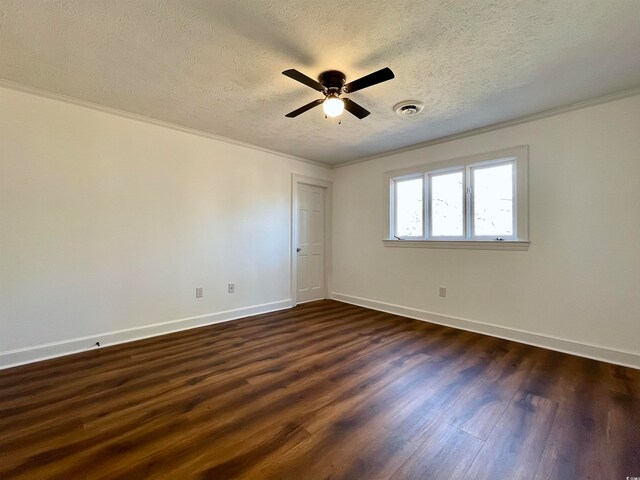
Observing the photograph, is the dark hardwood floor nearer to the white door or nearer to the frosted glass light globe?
the white door

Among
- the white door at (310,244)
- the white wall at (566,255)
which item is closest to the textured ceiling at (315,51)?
the white wall at (566,255)

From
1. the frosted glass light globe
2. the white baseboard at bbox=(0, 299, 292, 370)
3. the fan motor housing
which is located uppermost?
the fan motor housing

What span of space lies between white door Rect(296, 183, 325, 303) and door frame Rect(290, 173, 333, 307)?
7 cm

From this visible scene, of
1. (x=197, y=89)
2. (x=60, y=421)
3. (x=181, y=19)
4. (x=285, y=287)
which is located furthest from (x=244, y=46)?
(x=285, y=287)

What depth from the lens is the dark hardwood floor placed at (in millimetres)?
1413

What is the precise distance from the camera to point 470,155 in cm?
355

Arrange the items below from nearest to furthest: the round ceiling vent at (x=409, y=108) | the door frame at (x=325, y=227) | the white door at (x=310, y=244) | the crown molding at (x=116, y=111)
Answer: the crown molding at (x=116, y=111) → the round ceiling vent at (x=409, y=108) → the door frame at (x=325, y=227) → the white door at (x=310, y=244)

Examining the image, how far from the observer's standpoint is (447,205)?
3832 mm

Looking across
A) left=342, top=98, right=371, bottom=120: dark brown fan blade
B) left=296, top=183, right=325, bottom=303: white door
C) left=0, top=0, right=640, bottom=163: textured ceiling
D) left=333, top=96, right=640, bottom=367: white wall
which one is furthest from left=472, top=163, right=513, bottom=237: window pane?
left=296, top=183, right=325, bottom=303: white door

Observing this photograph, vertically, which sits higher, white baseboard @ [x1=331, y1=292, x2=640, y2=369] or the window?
the window

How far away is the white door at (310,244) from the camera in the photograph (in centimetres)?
489

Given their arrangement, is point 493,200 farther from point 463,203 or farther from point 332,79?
point 332,79

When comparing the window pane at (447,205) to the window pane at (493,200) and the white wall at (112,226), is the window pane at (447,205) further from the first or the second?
the white wall at (112,226)

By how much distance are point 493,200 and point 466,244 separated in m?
0.62
